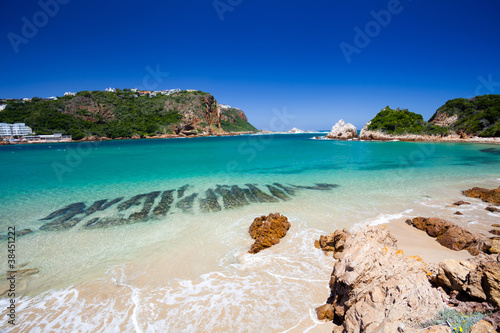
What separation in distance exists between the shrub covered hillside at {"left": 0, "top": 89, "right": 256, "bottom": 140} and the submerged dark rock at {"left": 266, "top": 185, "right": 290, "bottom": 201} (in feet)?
307

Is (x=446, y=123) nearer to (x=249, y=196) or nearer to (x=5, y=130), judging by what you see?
(x=249, y=196)

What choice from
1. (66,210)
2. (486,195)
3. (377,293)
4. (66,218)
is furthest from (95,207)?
(486,195)

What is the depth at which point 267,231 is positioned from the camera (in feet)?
24.1

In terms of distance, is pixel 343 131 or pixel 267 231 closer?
pixel 267 231

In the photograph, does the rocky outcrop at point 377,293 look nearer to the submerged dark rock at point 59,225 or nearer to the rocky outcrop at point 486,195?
the submerged dark rock at point 59,225

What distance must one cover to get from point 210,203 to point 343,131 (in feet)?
268

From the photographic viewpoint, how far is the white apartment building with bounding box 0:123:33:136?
75938 millimetres

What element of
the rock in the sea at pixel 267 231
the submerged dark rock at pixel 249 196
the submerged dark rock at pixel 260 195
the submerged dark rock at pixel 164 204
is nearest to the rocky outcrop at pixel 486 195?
the submerged dark rock at pixel 260 195

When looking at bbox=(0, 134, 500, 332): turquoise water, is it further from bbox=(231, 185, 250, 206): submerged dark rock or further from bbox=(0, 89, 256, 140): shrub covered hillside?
bbox=(0, 89, 256, 140): shrub covered hillside

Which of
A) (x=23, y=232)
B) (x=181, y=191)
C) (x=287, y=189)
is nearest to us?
(x=23, y=232)

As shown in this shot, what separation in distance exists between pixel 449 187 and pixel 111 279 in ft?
59.8

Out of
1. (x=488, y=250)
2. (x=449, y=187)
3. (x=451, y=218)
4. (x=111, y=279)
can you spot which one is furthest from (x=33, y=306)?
(x=449, y=187)

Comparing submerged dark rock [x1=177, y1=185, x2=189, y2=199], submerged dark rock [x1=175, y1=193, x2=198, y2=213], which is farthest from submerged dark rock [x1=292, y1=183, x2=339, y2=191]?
submerged dark rock [x1=177, y1=185, x2=189, y2=199]

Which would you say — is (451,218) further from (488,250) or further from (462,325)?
(462,325)
